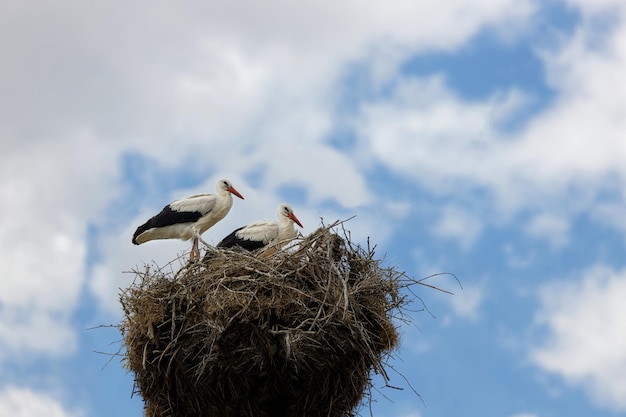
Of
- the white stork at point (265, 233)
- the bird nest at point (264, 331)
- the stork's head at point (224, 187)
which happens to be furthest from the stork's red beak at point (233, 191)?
the bird nest at point (264, 331)

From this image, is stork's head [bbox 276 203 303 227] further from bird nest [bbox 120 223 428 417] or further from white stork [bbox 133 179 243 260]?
bird nest [bbox 120 223 428 417]

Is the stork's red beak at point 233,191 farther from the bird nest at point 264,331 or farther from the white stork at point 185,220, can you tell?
the bird nest at point 264,331

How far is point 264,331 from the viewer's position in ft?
32.6

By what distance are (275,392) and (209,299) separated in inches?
51.3

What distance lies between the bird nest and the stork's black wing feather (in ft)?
9.64

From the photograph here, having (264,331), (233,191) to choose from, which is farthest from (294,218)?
(264,331)

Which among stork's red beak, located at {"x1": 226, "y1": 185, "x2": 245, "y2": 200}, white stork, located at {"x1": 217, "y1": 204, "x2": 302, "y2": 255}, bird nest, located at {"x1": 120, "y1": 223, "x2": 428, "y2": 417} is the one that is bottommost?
bird nest, located at {"x1": 120, "y1": 223, "x2": 428, "y2": 417}

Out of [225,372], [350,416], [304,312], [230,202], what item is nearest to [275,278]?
[304,312]

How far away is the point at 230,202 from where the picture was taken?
14000 mm

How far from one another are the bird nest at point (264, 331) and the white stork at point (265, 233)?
1862mm

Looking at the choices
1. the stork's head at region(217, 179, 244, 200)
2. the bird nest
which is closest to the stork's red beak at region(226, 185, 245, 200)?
the stork's head at region(217, 179, 244, 200)

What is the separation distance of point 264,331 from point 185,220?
13.0 feet

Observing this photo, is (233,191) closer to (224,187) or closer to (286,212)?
(224,187)

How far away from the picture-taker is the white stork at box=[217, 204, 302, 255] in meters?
12.6
